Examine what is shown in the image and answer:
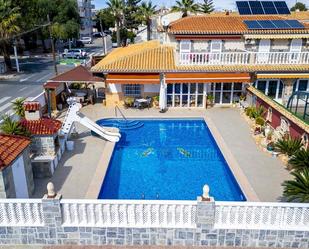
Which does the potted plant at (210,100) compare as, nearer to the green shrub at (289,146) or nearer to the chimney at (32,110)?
the green shrub at (289,146)

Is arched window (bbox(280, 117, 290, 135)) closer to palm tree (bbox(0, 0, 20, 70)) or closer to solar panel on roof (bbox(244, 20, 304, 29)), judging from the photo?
solar panel on roof (bbox(244, 20, 304, 29))

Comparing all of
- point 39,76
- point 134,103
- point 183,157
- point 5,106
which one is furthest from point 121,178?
point 39,76

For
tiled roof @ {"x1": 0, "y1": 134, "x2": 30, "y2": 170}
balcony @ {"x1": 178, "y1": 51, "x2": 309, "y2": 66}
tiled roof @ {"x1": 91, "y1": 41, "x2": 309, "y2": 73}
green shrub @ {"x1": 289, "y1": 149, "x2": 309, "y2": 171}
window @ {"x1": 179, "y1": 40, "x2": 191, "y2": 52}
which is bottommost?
green shrub @ {"x1": 289, "y1": 149, "x2": 309, "y2": 171}

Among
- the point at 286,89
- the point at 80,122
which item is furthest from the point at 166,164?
the point at 286,89

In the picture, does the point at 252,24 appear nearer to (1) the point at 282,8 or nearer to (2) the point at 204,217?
(1) the point at 282,8

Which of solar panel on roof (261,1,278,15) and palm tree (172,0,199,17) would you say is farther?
palm tree (172,0,199,17)

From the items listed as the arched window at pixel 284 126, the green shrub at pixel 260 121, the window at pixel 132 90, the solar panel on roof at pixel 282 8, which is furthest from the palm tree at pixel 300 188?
the solar panel on roof at pixel 282 8

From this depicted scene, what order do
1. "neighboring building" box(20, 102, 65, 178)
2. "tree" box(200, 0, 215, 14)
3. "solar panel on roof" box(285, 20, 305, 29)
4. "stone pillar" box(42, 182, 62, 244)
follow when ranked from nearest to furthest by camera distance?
"stone pillar" box(42, 182, 62, 244), "neighboring building" box(20, 102, 65, 178), "solar panel on roof" box(285, 20, 305, 29), "tree" box(200, 0, 215, 14)

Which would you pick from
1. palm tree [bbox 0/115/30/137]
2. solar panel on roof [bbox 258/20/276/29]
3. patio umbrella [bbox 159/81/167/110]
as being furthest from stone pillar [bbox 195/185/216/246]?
solar panel on roof [bbox 258/20/276/29]
